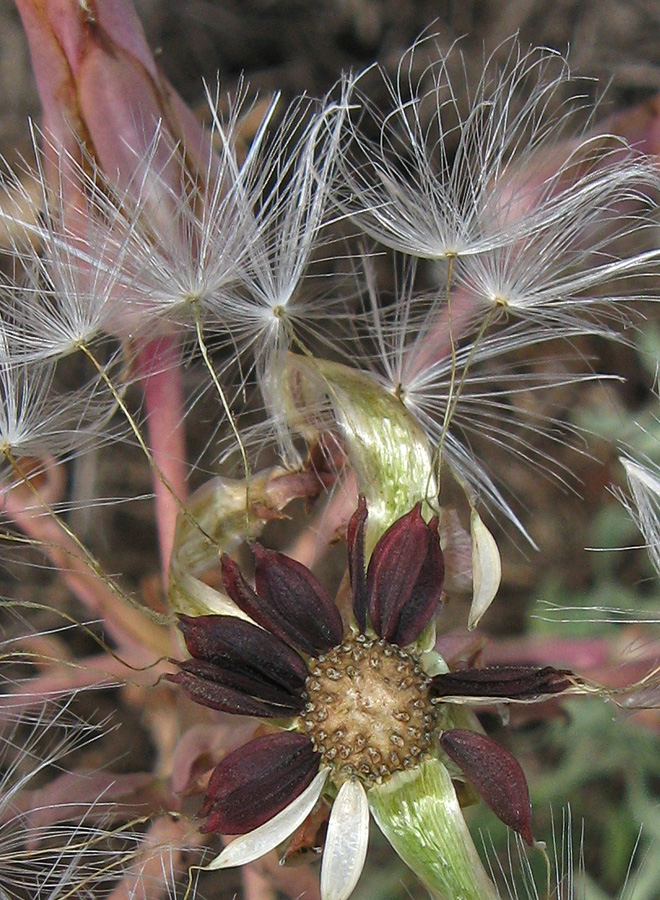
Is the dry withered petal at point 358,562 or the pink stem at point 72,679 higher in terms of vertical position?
the dry withered petal at point 358,562

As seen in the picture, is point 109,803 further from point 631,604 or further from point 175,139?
point 631,604

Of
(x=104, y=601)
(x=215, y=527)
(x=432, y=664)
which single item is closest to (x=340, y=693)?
(x=432, y=664)

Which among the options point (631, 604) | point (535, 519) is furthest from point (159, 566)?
point (631, 604)

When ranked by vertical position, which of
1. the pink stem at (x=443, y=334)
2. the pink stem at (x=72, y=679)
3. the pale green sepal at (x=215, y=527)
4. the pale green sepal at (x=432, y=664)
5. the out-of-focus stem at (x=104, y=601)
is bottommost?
the pink stem at (x=72, y=679)

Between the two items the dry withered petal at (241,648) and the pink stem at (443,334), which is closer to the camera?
the dry withered petal at (241,648)

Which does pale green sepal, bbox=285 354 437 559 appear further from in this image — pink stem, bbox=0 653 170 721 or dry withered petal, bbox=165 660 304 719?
pink stem, bbox=0 653 170 721

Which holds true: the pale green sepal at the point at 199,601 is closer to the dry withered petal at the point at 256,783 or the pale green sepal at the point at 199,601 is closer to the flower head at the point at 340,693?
the flower head at the point at 340,693

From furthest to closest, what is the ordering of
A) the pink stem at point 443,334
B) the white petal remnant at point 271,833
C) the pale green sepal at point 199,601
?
the pink stem at point 443,334, the pale green sepal at point 199,601, the white petal remnant at point 271,833

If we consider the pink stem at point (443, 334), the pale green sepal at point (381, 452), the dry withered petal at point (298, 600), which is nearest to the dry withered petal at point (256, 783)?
the dry withered petal at point (298, 600)
